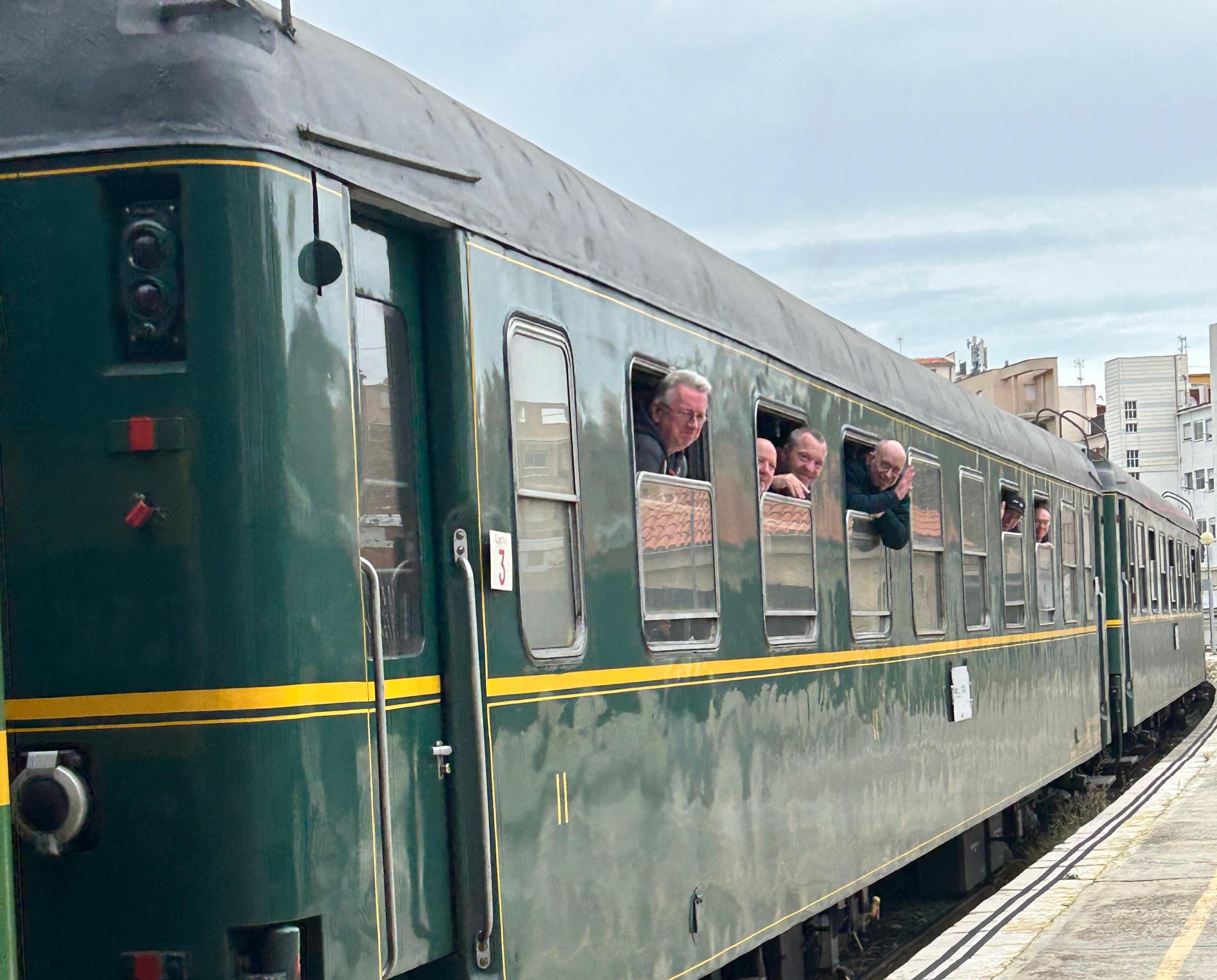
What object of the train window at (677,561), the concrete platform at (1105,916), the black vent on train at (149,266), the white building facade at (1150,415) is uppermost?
the white building facade at (1150,415)

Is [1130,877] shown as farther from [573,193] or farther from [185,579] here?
[185,579]

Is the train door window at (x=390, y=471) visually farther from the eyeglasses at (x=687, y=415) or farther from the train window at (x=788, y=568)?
the train window at (x=788, y=568)

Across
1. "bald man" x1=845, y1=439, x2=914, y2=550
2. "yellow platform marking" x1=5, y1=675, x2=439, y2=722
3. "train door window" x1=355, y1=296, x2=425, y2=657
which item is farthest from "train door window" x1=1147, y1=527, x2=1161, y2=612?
"yellow platform marking" x1=5, y1=675, x2=439, y2=722

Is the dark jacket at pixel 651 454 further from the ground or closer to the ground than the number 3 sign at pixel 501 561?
further from the ground

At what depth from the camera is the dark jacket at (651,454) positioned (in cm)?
573

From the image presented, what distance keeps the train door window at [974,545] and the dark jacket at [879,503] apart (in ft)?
6.15

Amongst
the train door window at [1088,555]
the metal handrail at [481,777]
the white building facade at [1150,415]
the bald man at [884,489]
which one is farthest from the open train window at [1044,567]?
the white building facade at [1150,415]

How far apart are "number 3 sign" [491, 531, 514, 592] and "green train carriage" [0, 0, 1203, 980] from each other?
0.05 ft

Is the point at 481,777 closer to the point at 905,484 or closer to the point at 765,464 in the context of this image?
the point at 765,464

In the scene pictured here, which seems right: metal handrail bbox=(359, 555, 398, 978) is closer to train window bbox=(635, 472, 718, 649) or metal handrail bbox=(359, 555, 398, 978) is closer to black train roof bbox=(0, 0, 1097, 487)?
black train roof bbox=(0, 0, 1097, 487)

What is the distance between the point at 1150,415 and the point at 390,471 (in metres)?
94.5

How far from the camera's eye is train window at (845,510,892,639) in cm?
809

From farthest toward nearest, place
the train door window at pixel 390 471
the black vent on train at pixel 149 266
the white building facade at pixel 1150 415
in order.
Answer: the white building facade at pixel 1150 415 < the train door window at pixel 390 471 < the black vent on train at pixel 149 266

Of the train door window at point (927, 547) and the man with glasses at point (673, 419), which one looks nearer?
the man with glasses at point (673, 419)
